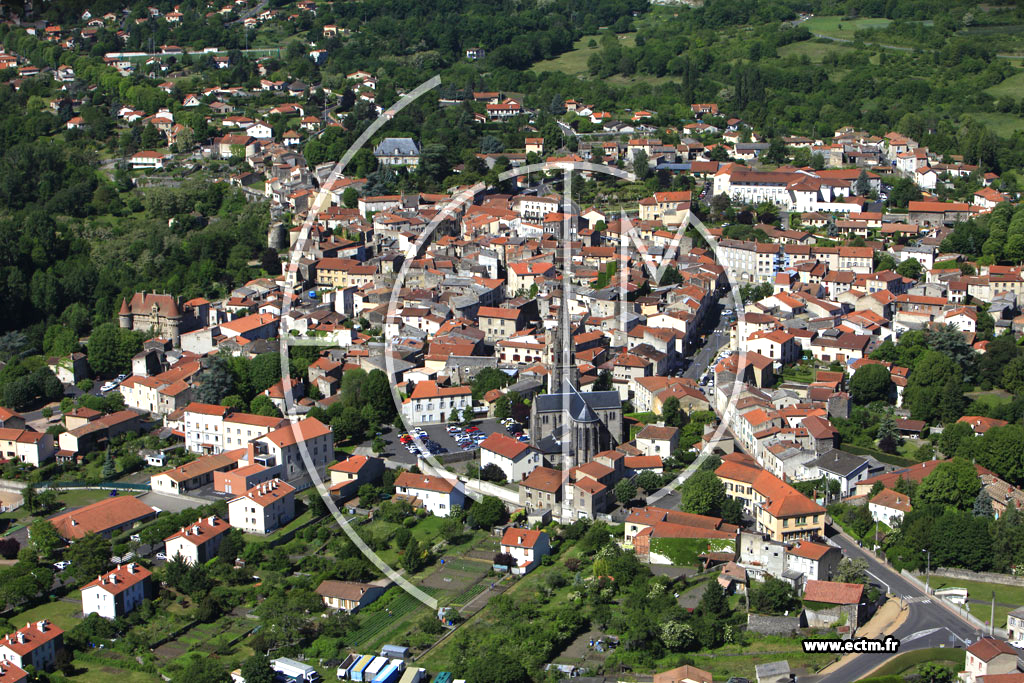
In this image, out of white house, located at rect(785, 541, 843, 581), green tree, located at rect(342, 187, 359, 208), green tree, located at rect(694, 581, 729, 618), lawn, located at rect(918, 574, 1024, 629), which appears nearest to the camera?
green tree, located at rect(694, 581, 729, 618)

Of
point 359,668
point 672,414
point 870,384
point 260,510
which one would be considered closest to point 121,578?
point 260,510

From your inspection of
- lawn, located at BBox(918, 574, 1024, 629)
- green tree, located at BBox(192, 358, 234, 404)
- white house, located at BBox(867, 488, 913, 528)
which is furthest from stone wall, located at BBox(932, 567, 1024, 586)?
green tree, located at BBox(192, 358, 234, 404)

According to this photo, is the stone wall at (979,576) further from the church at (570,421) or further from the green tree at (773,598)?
the church at (570,421)

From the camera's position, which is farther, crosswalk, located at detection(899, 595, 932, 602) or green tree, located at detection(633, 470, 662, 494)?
green tree, located at detection(633, 470, 662, 494)

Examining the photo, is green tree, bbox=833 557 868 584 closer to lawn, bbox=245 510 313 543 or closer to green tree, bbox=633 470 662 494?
green tree, bbox=633 470 662 494

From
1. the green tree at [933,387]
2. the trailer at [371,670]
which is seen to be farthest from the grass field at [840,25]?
the trailer at [371,670]

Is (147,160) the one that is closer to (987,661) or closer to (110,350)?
(110,350)
